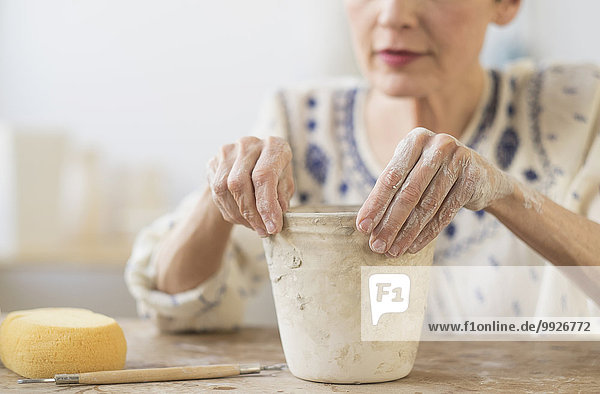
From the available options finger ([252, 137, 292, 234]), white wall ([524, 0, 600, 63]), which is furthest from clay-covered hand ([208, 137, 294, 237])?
white wall ([524, 0, 600, 63])

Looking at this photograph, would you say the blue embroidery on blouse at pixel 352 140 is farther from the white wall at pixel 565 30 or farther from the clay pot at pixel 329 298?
the white wall at pixel 565 30

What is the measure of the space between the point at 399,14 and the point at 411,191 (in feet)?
1.45

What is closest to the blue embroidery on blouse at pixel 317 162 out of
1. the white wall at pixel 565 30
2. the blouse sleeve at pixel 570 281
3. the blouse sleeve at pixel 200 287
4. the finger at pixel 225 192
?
the blouse sleeve at pixel 200 287

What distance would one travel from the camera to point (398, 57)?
43.0 inches

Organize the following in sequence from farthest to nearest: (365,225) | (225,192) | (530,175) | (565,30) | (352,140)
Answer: (565,30) → (352,140) → (530,175) → (225,192) → (365,225)

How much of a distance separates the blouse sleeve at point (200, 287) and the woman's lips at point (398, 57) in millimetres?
354

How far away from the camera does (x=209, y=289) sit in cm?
108

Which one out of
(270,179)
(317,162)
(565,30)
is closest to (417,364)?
(270,179)

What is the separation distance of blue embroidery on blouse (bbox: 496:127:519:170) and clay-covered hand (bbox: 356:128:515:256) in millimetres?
495

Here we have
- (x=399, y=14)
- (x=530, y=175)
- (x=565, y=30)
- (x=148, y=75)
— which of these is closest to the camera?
(x=399, y=14)

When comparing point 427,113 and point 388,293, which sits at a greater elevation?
point 427,113

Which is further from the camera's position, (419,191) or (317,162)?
(317,162)

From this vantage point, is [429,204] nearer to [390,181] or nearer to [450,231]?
[390,181]

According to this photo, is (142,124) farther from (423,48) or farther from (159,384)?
(159,384)
